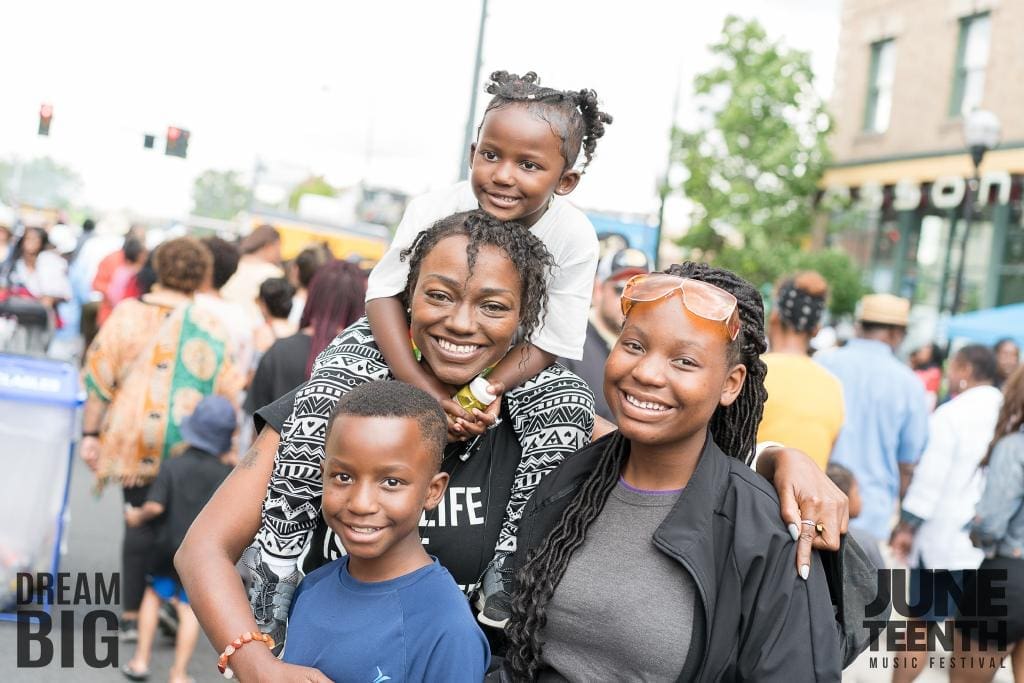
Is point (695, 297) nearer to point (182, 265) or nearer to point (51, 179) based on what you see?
point (182, 265)

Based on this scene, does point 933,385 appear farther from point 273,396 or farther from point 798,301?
point 273,396

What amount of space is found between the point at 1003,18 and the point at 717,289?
20.2 m

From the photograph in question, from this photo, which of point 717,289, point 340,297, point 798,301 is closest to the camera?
point 717,289

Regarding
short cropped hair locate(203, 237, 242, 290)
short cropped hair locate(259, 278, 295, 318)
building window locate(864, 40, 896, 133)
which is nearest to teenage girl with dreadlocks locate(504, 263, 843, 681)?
short cropped hair locate(203, 237, 242, 290)

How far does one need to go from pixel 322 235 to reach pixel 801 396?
711 inches

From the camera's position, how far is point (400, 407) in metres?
2.49

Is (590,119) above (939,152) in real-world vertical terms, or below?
below

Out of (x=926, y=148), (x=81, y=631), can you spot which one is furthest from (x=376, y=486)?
(x=926, y=148)

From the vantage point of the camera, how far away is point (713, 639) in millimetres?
2346

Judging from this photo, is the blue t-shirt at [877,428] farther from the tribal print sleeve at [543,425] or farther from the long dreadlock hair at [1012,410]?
the tribal print sleeve at [543,425]

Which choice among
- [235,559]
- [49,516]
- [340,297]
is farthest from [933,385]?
[235,559]

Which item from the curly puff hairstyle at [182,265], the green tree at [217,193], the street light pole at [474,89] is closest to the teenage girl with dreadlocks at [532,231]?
the curly puff hairstyle at [182,265]

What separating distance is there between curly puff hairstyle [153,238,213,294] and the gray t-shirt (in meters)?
4.77

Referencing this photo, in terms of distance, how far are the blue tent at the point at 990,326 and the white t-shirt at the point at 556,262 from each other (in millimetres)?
11469
